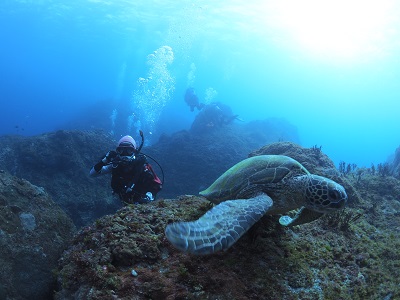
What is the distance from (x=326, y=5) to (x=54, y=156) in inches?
1294

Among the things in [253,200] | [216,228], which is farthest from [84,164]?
[216,228]

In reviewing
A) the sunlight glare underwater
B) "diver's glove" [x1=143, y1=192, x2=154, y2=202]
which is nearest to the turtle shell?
"diver's glove" [x1=143, y1=192, x2=154, y2=202]

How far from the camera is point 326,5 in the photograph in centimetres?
3036

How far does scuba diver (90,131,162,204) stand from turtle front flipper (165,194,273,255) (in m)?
3.03

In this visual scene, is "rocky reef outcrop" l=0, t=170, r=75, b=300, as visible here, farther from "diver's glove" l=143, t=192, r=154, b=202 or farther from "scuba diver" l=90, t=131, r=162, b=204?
"diver's glove" l=143, t=192, r=154, b=202

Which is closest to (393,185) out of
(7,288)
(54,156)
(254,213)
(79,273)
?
(254,213)

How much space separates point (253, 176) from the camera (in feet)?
10.8

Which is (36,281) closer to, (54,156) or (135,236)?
(135,236)

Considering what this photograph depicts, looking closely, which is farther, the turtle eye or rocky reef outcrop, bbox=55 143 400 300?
the turtle eye

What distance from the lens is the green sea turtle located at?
6.62ft

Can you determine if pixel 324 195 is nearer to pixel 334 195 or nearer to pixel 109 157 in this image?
pixel 334 195

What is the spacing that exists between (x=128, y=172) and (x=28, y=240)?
2301 millimetres

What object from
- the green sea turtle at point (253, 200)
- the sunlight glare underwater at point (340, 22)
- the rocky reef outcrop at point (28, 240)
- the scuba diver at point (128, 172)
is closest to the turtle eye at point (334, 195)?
the green sea turtle at point (253, 200)

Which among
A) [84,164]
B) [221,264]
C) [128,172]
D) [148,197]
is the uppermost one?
[221,264]
